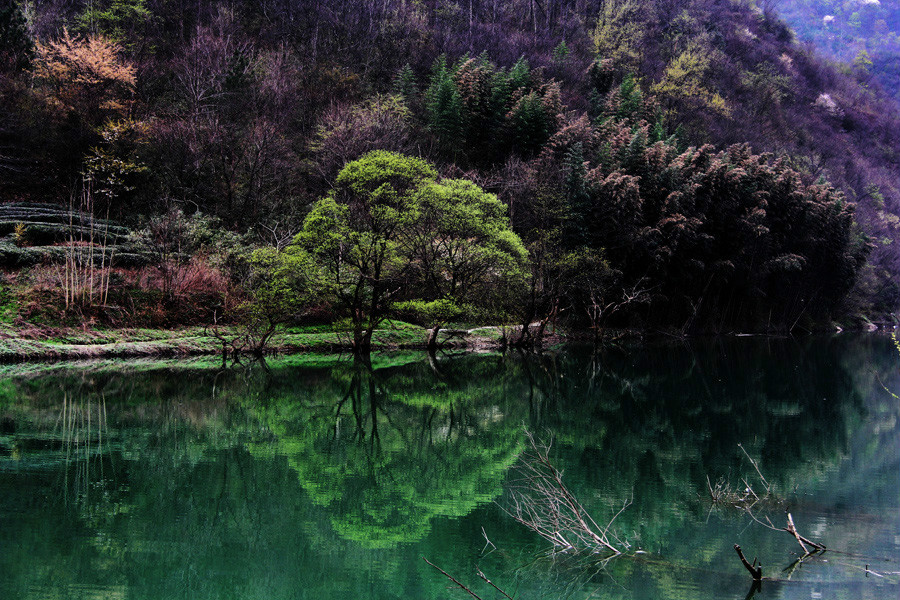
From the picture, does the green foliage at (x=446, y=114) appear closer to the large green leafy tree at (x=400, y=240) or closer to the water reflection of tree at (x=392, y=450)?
the large green leafy tree at (x=400, y=240)

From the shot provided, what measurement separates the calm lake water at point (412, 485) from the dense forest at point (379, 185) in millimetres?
9322

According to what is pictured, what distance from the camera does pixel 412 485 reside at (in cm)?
1009

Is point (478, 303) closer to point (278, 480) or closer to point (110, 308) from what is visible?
point (110, 308)

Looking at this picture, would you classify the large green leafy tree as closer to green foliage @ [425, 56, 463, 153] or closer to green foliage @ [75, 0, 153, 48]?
green foliage @ [425, 56, 463, 153]

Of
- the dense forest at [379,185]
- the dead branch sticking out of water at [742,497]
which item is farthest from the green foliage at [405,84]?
the dead branch sticking out of water at [742,497]

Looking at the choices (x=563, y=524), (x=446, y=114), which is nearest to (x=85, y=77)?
(x=446, y=114)

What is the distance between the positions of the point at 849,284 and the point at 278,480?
5422 centimetres

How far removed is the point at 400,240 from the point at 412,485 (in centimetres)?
1966

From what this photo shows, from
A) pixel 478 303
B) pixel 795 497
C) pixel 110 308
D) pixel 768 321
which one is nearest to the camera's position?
pixel 795 497

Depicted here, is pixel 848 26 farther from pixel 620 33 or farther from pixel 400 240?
pixel 400 240

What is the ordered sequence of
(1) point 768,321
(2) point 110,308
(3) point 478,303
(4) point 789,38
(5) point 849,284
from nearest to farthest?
(2) point 110,308 → (3) point 478,303 → (1) point 768,321 → (5) point 849,284 → (4) point 789,38

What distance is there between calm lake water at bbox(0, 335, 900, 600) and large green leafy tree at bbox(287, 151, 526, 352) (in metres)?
7.93

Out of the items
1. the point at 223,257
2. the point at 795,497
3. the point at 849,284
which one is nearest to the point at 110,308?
the point at 223,257

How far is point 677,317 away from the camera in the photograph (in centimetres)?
4344
